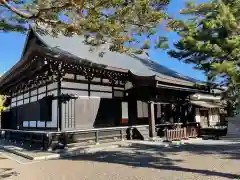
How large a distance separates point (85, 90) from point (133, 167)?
22.2ft

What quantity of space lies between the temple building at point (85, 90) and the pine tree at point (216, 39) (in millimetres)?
2154

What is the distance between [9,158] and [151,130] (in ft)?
24.0

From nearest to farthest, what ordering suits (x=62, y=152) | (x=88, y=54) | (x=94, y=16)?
(x=94, y=16) → (x=62, y=152) → (x=88, y=54)

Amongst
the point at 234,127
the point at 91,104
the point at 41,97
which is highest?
the point at 41,97

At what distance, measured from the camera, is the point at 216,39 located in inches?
453

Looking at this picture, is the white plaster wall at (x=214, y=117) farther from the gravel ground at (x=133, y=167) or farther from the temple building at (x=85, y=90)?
the gravel ground at (x=133, y=167)

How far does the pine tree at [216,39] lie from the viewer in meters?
10.5

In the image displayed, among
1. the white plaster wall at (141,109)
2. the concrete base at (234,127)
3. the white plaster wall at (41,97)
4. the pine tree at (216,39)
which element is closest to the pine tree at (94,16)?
the pine tree at (216,39)

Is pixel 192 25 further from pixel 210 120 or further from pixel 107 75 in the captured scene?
pixel 210 120

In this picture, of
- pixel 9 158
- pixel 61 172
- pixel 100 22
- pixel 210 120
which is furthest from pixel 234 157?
pixel 210 120

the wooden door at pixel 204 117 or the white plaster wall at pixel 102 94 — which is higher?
the white plaster wall at pixel 102 94

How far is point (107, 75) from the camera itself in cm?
1455

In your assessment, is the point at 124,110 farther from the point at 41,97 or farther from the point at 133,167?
the point at 133,167

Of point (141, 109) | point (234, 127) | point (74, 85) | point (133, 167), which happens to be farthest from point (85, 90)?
point (234, 127)
